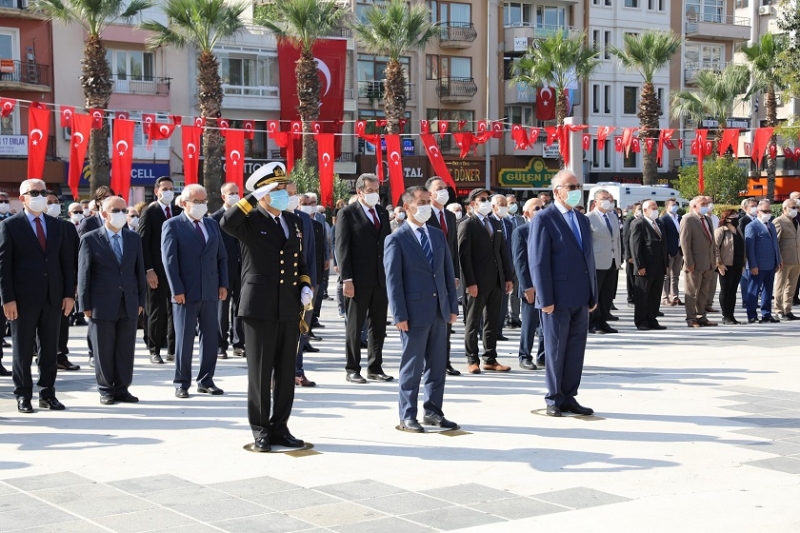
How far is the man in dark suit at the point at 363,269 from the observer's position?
1206cm

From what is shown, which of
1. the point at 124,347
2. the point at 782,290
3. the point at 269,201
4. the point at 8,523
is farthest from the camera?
the point at 782,290

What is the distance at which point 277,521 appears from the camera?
6.46m

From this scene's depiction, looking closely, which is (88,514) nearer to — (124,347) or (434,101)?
(124,347)

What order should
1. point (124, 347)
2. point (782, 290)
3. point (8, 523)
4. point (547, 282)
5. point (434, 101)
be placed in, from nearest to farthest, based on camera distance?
point (8, 523) < point (547, 282) < point (124, 347) < point (782, 290) < point (434, 101)

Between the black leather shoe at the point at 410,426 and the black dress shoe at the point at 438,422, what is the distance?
144mm

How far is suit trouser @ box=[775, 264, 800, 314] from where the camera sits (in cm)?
1969

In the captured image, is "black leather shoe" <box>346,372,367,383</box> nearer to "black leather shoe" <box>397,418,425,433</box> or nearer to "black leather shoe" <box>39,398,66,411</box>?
"black leather shoe" <box>397,418,425,433</box>

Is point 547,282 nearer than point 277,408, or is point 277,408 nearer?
point 277,408

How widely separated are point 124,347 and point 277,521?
4.80m

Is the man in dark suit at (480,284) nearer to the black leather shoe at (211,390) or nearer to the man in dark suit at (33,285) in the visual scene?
the black leather shoe at (211,390)

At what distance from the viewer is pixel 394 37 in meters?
46.5

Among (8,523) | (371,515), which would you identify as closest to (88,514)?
(8,523)

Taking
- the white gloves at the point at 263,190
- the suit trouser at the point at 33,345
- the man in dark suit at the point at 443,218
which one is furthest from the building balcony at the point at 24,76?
the white gloves at the point at 263,190

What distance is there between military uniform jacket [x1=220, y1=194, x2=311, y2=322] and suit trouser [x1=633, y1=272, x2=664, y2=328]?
1030 centimetres
